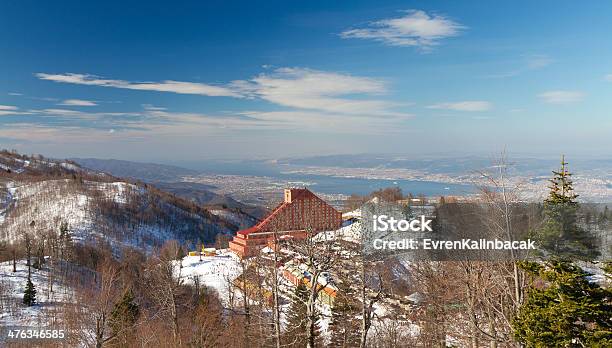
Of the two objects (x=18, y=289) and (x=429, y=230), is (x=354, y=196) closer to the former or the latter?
(x=429, y=230)

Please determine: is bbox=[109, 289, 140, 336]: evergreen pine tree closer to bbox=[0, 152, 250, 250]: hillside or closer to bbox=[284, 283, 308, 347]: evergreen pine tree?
bbox=[284, 283, 308, 347]: evergreen pine tree

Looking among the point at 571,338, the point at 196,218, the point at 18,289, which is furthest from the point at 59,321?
the point at 196,218

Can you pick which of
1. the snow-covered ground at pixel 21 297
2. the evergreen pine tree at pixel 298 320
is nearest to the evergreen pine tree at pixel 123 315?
the evergreen pine tree at pixel 298 320

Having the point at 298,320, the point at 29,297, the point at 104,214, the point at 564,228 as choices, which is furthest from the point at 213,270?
the point at 104,214

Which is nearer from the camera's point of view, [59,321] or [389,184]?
[59,321]

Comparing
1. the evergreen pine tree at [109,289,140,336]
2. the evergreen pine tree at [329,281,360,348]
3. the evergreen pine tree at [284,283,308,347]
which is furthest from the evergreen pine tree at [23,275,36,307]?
the evergreen pine tree at [329,281,360,348]

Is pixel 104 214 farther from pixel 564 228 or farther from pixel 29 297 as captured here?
pixel 564 228
